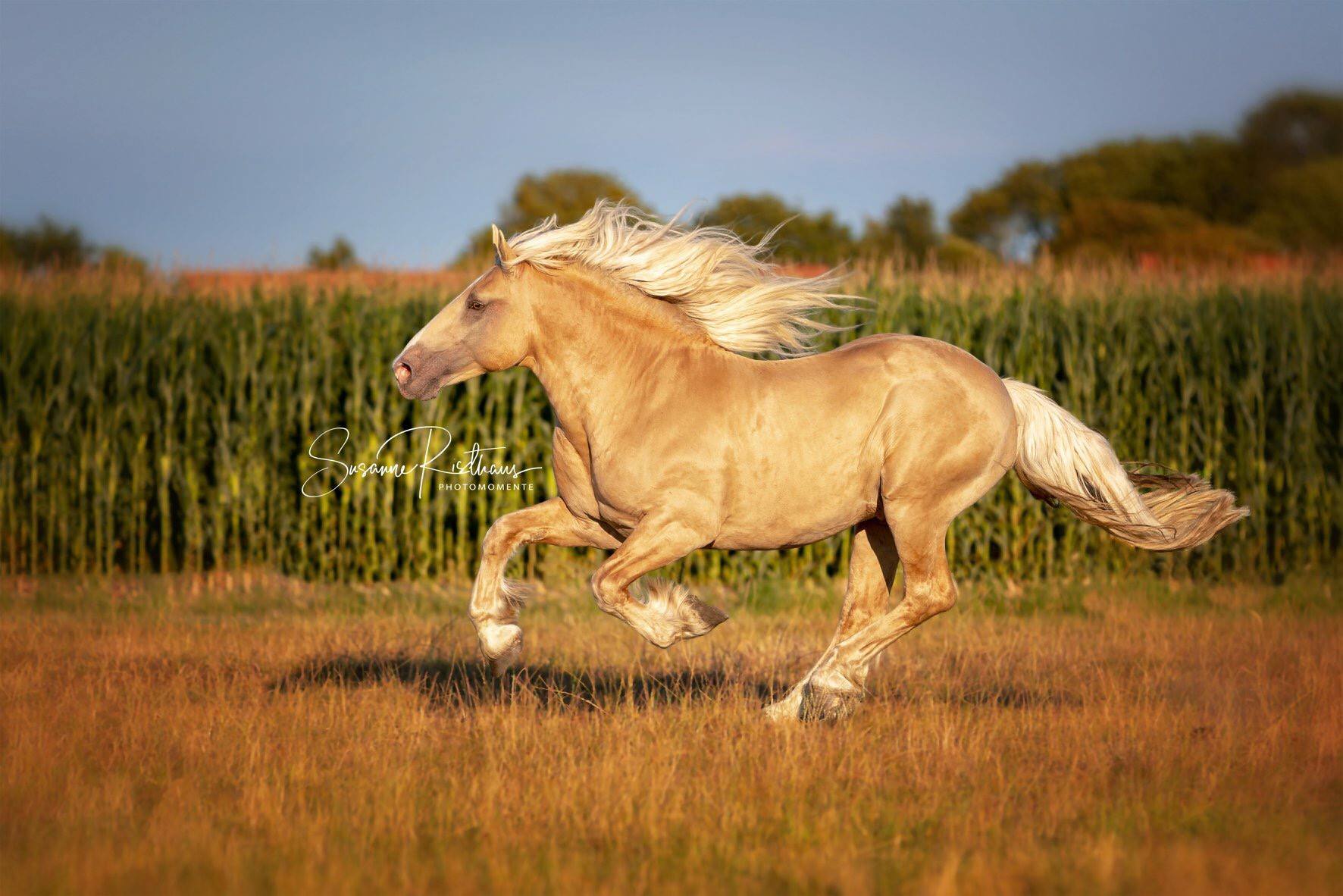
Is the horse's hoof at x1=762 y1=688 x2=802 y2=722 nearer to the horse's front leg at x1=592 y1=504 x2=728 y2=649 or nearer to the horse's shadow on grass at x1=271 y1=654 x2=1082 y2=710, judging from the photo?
the horse's shadow on grass at x1=271 y1=654 x2=1082 y2=710

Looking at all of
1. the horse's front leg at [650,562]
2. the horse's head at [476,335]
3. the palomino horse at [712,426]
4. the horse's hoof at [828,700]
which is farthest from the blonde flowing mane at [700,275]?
the horse's hoof at [828,700]

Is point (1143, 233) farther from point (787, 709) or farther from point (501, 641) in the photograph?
point (501, 641)

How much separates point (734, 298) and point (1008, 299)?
726 centimetres

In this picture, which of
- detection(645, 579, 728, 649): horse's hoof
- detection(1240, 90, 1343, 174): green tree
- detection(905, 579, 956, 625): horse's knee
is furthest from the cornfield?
detection(1240, 90, 1343, 174): green tree

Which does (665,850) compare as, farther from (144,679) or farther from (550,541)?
(144,679)

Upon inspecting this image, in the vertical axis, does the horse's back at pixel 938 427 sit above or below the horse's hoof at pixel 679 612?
above

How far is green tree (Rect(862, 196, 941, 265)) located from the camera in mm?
45781

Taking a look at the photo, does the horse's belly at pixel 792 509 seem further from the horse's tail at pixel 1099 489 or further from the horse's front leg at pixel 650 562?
the horse's tail at pixel 1099 489

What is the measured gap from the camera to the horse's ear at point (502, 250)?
561 cm

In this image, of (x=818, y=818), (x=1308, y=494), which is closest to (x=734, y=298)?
(x=818, y=818)

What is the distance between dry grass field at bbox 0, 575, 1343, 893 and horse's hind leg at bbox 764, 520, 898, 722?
0.50 metres

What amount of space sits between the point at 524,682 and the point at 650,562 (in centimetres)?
170

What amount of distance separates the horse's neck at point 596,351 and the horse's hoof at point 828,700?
1586 mm

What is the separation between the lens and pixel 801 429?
5566 mm
